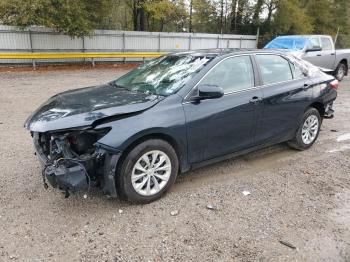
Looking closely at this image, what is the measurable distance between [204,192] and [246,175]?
82 centimetres

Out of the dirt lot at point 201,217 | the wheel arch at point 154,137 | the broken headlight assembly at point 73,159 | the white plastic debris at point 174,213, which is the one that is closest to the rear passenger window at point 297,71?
the dirt lot at point 201,217

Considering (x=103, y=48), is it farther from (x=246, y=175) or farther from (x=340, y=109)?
(x=246, y=175)

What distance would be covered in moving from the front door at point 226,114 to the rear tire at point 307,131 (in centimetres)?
120

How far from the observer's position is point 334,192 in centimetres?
420

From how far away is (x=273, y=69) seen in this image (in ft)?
16.1

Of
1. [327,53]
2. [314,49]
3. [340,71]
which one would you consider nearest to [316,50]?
[314,49]

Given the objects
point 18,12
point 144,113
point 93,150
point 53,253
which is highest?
point 18,12

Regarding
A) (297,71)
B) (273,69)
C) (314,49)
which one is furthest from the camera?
(314,49)

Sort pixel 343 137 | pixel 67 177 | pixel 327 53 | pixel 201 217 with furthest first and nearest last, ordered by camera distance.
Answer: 1. pixel 327 53
2. pixel 343 137
3. pixel 201 217
4. pixel 67 177

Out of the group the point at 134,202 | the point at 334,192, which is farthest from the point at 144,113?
the point at 334,192

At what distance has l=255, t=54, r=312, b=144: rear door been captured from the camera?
4699 millimetres

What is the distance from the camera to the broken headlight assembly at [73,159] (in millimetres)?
3254

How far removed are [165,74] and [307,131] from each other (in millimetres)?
2671

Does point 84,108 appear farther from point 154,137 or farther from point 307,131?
point 307,131
